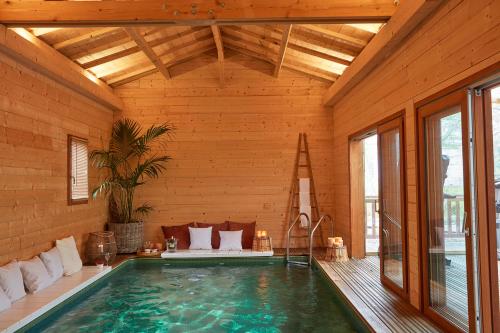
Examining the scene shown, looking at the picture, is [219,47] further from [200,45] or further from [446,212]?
[446,212]

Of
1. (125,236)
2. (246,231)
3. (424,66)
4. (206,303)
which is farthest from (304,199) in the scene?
(424,66)

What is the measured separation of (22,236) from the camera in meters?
5.15

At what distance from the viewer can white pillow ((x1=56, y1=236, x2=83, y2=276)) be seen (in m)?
5.86

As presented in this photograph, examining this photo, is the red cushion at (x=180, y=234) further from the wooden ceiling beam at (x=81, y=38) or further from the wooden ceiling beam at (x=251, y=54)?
the wooden ceiling beam at (x=81, y=38)

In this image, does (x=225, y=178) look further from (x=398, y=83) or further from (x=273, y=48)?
(x=398, y=83)

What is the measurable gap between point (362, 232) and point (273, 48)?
11.7 ft

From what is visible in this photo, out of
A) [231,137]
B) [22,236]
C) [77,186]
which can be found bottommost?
[22,236]

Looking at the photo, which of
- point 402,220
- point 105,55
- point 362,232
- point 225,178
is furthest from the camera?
point 225,178

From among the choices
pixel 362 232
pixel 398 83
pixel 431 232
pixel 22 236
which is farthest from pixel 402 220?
pixel 22 236

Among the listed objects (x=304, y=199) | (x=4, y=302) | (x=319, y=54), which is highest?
(x=319, y=54)

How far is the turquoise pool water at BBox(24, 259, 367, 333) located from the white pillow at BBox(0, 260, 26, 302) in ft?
1.44

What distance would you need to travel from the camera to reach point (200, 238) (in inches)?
315

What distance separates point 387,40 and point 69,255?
16.5 feet

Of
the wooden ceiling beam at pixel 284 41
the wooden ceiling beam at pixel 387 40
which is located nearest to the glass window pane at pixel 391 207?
the wooden ceiling beam at pixel 387 40
